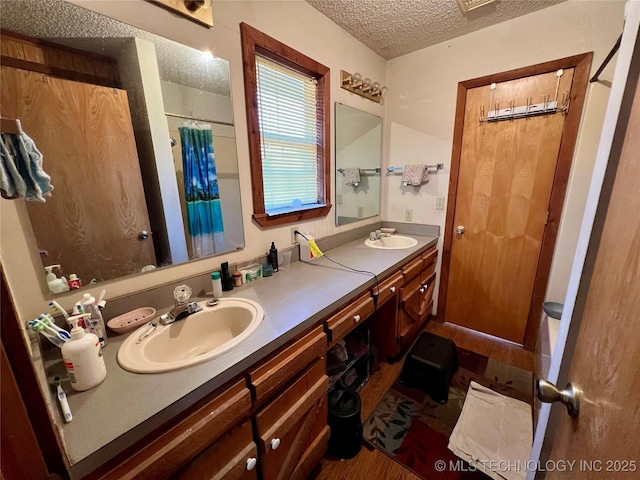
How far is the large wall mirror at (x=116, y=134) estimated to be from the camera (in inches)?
31.9

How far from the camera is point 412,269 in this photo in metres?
1.89

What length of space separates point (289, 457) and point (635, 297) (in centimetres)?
116

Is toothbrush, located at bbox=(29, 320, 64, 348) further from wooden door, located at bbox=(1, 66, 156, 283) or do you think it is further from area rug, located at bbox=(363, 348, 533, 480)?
area rug, located at bbox=(363, 348, 533, 480)

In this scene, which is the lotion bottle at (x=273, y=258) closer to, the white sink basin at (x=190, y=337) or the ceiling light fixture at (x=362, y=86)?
the white sink basin at (x=190, y=337)

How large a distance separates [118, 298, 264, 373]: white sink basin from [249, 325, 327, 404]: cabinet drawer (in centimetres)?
13

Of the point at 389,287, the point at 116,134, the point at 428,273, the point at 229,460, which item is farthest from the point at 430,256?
the point at 116,134

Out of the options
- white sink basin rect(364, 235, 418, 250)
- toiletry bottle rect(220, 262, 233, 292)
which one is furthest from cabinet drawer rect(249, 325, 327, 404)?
white sink basin rect(364, 235, 418, 250)

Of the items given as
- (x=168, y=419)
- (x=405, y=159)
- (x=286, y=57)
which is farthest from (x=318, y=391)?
(x=405, y=159)

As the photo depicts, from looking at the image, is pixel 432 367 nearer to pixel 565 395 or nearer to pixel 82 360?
pixel 565 395

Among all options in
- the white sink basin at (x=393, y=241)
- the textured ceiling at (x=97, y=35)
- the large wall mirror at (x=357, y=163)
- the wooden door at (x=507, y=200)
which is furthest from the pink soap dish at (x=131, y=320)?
the wooden door at (x=507, y=200)

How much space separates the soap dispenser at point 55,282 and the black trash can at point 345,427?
1.24 m

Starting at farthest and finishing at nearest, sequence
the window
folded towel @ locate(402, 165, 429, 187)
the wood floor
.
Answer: folded towel @ locate(402, 165, 429, 187) → the window → the wood floor

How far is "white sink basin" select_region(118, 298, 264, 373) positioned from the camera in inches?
31.0

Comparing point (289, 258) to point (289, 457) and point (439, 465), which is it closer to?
point (289, 457)
